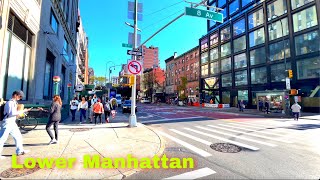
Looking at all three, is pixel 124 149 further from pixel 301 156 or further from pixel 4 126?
pixel 301 156

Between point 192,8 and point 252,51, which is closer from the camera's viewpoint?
point 192,8

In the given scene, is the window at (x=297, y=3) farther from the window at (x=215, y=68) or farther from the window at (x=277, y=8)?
the window at (x=215, y=68)

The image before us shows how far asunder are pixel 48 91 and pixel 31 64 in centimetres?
574

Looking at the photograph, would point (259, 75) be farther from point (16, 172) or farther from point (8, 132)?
point (16, 172)

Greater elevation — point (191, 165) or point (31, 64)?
point (31, 64)

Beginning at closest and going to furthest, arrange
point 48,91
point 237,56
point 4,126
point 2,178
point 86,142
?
point 2,178 → point 4,126 → point 86,142 → point 48,91 → point 237,56

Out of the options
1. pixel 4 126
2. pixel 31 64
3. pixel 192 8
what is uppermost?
pixel 192 8

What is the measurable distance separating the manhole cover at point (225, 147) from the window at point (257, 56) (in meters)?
29.5

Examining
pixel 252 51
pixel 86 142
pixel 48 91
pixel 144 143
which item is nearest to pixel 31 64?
pixel 48 91

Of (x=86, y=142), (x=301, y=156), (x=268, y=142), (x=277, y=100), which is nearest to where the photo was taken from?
(x=301, y=156)

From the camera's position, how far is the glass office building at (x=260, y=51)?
25.1 m

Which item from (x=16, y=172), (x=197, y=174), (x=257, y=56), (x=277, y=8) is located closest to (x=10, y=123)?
(x=16, y=172)

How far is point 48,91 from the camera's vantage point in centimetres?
1747

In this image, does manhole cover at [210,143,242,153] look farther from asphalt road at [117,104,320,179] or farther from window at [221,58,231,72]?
window at [221,58,231,72]
